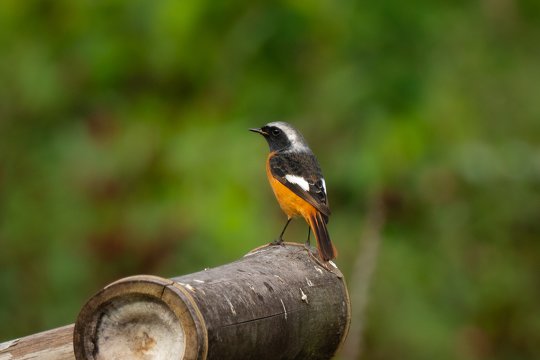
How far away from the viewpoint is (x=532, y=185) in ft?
30.4

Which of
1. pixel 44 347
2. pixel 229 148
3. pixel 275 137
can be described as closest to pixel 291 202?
pixel 275 137

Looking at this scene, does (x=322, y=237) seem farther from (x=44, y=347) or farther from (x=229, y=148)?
(x=44, y=347)

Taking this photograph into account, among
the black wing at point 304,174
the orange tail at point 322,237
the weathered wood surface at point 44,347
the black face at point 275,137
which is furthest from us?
the black face at point 275,137

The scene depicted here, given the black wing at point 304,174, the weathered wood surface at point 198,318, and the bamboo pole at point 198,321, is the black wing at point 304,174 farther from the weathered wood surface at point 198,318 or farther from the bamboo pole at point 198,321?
the weathered wood surface at point 198,318

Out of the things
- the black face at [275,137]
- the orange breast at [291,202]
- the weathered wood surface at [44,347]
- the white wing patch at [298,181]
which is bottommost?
the weathered wood surface at [44,347]

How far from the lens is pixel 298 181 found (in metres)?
6.43

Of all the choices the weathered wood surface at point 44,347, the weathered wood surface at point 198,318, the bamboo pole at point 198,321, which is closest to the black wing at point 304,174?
the bamboo pole at point 198,321

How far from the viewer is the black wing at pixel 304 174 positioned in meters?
6.30

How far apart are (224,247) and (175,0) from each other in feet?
5.38

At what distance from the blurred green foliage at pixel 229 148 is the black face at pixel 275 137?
21 cm

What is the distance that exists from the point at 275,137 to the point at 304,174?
50cm

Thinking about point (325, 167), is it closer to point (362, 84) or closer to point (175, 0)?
point (362, 84)

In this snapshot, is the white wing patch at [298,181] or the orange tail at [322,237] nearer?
the orange tail at [322,237]

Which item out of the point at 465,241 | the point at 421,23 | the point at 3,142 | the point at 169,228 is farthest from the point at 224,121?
the point at 465,241
